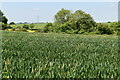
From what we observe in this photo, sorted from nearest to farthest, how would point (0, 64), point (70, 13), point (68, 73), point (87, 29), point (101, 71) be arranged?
point (68, 73) < point (101, 71) < point (0, 64) < point (87, 29) < point (70, 13)

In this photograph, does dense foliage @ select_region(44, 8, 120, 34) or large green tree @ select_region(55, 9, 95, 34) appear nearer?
dense foliage @ select_region(44, 8, 120, 34)

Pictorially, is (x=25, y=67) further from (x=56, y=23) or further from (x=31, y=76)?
(x=56, y=23)

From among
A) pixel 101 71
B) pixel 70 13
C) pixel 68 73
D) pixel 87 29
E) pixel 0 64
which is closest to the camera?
pixel 68 73

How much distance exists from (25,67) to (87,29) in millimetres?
61191

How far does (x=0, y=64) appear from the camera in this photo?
28.5 feet

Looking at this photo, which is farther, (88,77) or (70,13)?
(70,13)

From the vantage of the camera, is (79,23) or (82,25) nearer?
(82,25)

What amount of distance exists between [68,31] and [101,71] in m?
60.6

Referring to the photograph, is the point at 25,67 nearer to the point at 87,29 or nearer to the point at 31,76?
the point at 31,76

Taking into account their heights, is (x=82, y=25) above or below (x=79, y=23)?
below

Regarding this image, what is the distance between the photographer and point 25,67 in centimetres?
812

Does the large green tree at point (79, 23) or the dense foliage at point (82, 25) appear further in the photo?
the large green tree at point (79, 23)

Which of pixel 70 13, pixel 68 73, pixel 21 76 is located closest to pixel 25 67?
pixel 21 76

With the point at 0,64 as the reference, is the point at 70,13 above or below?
above
